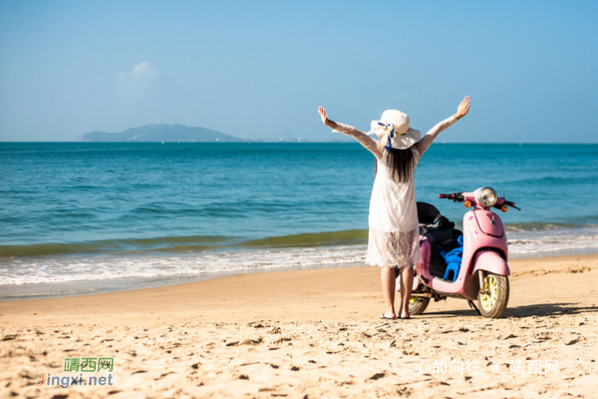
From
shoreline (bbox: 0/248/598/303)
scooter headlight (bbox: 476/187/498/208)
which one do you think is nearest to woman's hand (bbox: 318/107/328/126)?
scooter headlight (bbox: 476/187/498/208)

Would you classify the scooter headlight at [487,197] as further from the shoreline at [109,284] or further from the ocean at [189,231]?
the ocean at [189,231]

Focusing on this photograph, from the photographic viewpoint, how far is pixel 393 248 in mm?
4516

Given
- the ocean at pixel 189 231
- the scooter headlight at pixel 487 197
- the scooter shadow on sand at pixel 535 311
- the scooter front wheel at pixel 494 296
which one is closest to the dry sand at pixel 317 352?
the scooter shadow on sand at pixel 535 311

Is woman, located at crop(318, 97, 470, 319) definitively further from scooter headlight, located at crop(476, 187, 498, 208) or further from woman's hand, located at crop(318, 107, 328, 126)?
scooter headlight, located at crop(476, 187, 498, 208)

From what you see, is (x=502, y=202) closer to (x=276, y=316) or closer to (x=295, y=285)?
(x=276, y=316)

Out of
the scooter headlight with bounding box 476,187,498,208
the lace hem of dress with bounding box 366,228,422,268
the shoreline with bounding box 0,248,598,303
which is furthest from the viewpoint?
the shoreline with bounding box 0,248,598,303

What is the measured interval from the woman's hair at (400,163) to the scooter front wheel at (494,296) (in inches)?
47.8

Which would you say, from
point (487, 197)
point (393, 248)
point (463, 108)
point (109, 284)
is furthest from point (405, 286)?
point (109, 284)

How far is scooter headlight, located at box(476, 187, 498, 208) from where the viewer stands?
4.72 m

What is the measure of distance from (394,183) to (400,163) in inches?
6.8

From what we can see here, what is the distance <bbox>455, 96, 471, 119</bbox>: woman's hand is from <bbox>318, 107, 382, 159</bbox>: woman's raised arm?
764mm

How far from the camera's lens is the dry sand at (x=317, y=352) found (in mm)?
2875

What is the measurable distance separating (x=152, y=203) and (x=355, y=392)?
1553 cm

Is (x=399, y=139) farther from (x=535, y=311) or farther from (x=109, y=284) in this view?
(x=109, y=284)
